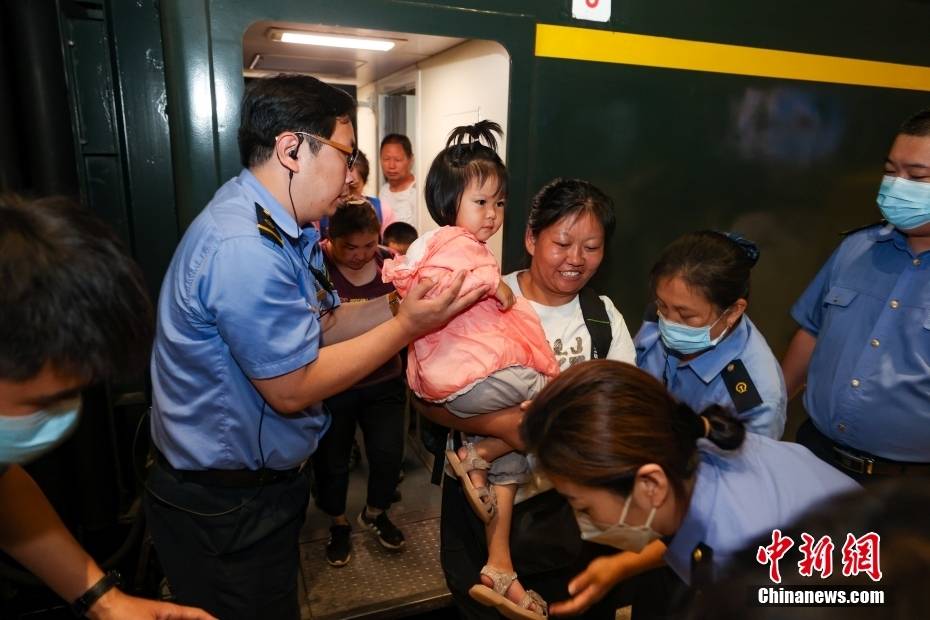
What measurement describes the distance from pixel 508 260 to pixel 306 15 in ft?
4.36

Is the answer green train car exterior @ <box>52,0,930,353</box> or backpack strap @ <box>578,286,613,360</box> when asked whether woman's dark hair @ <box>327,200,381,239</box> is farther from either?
backpack strap @ <box>578,286,613,360</box>

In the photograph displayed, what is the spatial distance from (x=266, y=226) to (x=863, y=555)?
144cm

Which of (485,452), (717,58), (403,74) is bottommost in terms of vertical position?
(485,452)

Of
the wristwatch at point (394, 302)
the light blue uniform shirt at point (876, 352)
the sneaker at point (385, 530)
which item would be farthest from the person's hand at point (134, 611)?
the light blue uniform shirt at point (876, 352)

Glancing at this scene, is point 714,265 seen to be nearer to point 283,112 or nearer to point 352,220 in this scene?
point 283,112

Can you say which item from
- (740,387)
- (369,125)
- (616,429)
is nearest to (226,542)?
(616,429)

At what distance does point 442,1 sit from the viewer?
2396mm

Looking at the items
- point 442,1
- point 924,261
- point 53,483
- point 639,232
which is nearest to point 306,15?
point 442,1

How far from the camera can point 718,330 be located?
196 centimetres

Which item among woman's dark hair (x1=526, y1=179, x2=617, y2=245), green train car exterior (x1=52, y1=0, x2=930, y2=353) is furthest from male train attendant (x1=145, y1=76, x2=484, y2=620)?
green train car exterior (x1=52, y1=0, x2=930, y2=353)

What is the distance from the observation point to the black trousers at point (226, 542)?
1688mm

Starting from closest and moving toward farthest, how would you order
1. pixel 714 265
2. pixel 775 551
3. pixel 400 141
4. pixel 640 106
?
pixel 775 551
pixel 714 265
pixel 640 106
pixel 400 141

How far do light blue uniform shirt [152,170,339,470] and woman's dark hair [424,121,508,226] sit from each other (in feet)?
1.83

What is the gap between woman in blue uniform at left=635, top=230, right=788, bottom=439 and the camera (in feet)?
6.03
